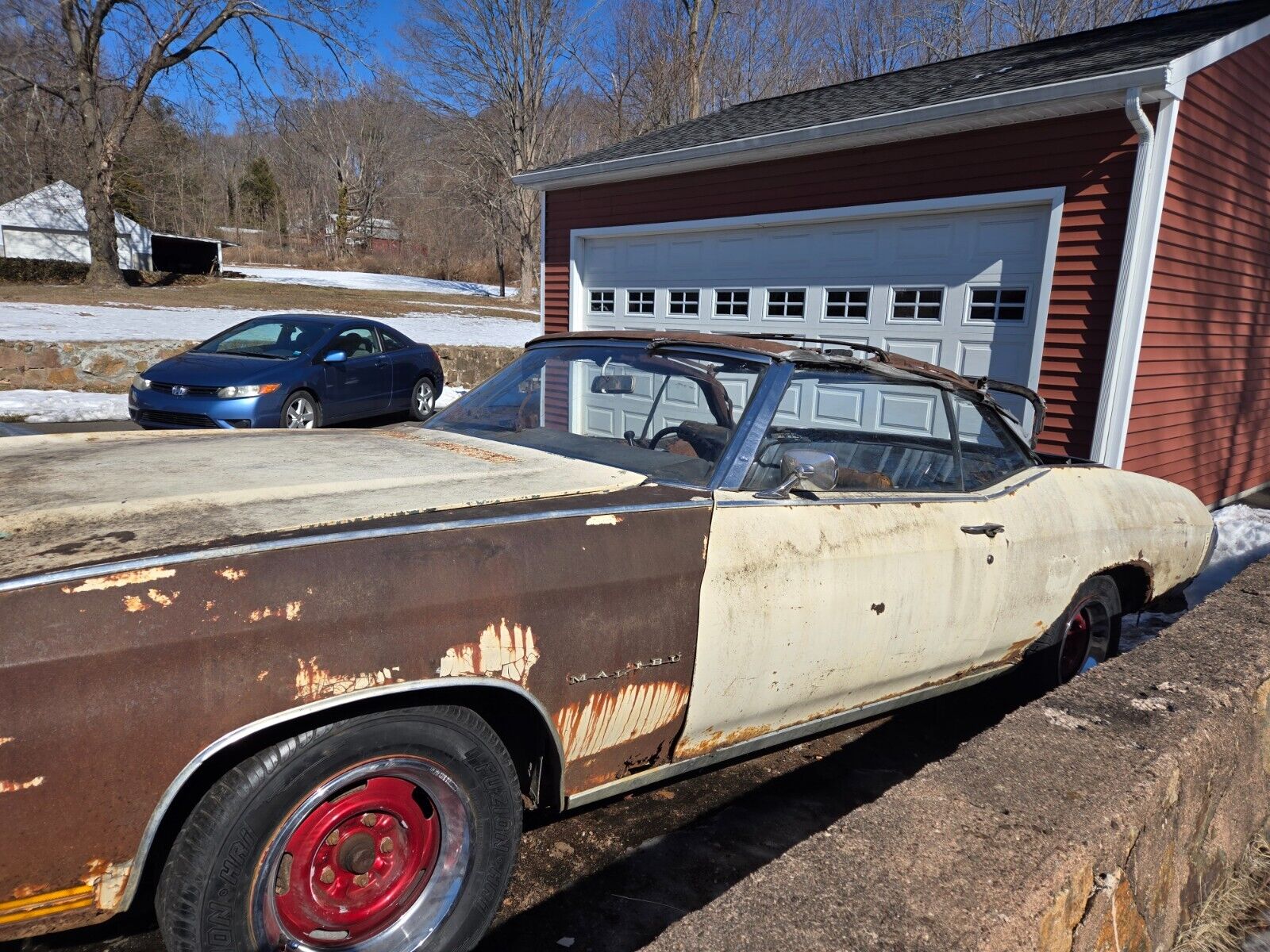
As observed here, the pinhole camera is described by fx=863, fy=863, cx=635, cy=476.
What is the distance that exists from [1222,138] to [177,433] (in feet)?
27.0

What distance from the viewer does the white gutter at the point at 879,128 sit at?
6367mm

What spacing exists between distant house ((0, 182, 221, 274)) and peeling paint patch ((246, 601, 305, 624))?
47042 millimetres

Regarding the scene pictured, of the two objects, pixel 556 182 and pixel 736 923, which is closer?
pixel 736 923

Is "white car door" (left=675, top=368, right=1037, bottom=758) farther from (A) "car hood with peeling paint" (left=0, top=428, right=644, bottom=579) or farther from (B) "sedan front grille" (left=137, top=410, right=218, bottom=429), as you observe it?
(B) "sedan front grille" (left=137, top=410, right=218, bottom=429)

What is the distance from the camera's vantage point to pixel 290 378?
941cm

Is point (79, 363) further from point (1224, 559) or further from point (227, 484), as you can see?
point (1224, 559)

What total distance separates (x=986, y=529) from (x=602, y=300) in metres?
8.47

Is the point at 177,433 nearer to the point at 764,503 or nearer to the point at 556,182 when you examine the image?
the point at 764,503

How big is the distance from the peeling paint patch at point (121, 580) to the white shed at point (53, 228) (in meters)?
47.2

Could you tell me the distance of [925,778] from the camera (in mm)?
2027

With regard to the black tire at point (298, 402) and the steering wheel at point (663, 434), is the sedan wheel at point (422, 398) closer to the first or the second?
the black tire at point (298, 402)

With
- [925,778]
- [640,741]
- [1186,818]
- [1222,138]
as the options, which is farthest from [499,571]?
[1222,138]

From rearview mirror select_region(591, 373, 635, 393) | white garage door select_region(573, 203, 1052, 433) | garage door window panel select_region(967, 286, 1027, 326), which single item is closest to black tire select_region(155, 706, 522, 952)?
rearview mirror select_region(591, 373, 635, 393)

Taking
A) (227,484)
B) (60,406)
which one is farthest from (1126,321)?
(60,406)
